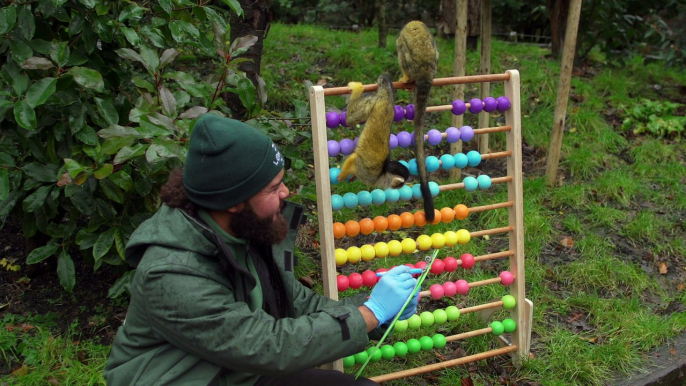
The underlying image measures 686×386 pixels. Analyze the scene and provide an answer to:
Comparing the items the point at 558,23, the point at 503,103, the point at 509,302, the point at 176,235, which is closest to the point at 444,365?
Answer: the point at 509,302

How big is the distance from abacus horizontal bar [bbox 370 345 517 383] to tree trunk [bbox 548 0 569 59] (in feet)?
14.7

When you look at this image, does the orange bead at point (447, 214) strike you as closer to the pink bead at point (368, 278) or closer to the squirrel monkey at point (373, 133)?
the squirrel monkey at point (373, 133)

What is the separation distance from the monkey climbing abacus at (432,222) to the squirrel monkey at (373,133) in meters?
0.06

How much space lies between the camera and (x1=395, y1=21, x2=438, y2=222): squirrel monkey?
109 inches

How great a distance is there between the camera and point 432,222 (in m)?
2.81

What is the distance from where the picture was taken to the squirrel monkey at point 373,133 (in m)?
2.65

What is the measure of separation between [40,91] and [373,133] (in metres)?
1.39

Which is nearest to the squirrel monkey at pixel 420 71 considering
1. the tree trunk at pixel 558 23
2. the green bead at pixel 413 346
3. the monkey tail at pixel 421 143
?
the monkey tail at pixel 421 143

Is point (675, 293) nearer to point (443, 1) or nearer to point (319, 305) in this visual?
point (319, 305)

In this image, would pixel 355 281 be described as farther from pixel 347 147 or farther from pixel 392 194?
pixel 347 147

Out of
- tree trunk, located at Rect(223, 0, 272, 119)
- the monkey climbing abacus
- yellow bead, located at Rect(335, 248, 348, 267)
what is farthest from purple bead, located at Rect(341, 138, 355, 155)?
tree trunk, located at Rect(223, 0, 272, 119)

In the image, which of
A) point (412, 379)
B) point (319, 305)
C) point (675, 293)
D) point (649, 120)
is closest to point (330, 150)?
point (319, 305)

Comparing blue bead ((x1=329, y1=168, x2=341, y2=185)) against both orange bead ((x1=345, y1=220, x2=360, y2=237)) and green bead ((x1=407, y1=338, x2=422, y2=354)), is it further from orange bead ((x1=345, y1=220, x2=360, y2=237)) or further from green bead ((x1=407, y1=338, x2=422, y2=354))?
green bead ((x1=407, y1=338, x2=422, y2=354))

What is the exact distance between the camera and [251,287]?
2.00 metres
